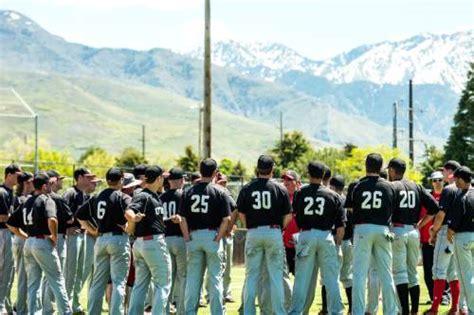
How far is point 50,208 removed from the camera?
14.7 meters

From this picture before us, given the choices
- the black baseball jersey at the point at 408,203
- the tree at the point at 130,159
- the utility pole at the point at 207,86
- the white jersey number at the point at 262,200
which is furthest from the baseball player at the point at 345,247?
the tree at the point at 130,159

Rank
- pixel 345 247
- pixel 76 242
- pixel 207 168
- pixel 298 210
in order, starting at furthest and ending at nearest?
pixel 76 242, pixel 345 247, pixel 298 210, pixel 207 168

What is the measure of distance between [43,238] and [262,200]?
3314 millimetres

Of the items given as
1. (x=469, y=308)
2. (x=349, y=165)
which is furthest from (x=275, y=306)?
(x=349, y=165)

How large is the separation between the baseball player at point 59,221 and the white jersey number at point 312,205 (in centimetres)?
372

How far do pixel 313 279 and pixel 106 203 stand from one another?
325cm

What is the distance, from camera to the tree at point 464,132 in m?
72.1

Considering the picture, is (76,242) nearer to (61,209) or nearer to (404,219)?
(61,209)

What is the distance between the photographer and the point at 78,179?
16.9 metres

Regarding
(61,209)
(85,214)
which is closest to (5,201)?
(61,209)

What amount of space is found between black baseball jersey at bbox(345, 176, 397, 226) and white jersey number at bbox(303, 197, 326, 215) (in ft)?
1.47

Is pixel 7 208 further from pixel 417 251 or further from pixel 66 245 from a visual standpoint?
pixel 417 251

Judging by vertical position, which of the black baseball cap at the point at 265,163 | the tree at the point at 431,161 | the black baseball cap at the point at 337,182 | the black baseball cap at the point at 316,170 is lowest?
the black baseball cap at the point at 337,182

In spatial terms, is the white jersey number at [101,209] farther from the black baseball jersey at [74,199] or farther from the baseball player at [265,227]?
the black baseball jersey at [74,199]
